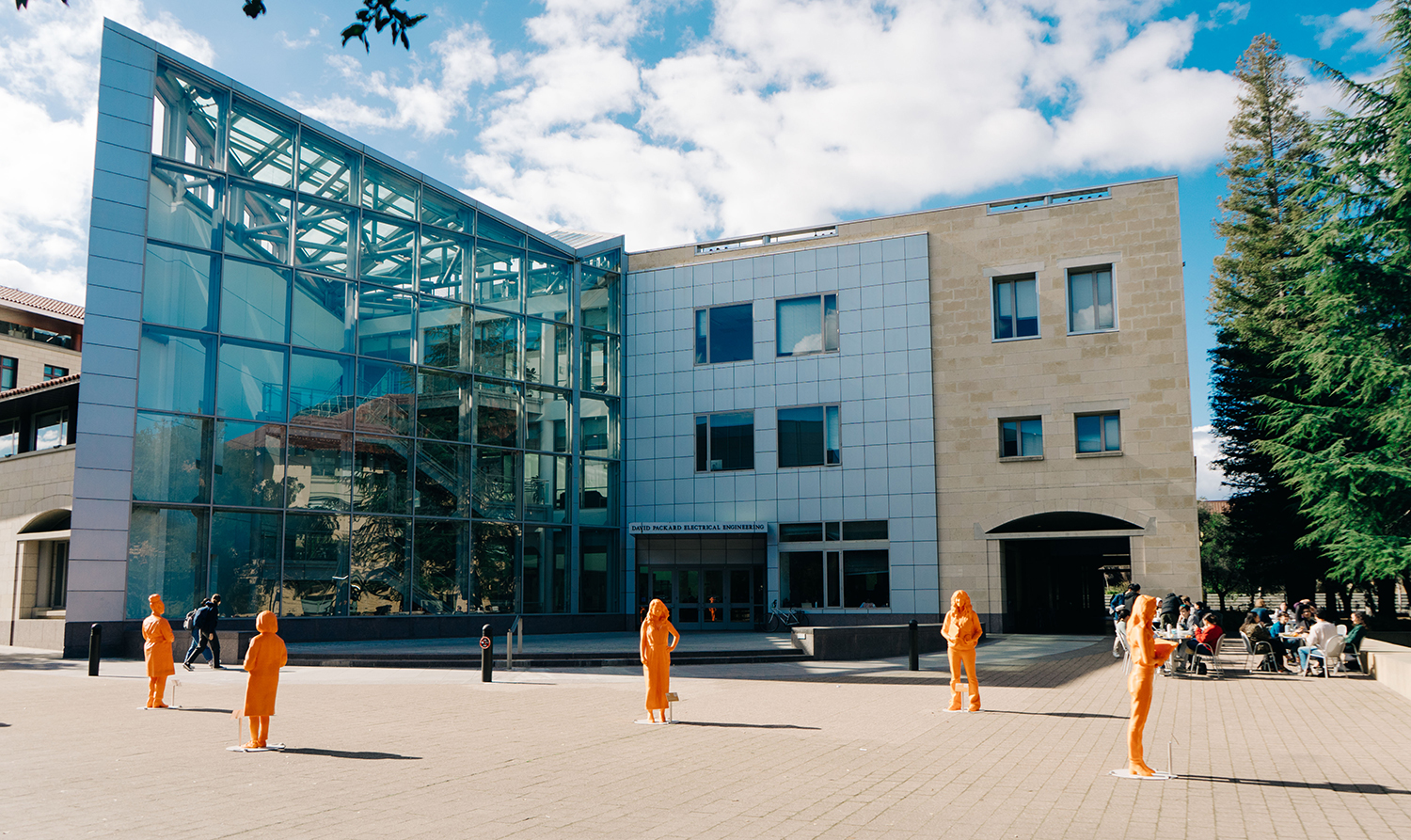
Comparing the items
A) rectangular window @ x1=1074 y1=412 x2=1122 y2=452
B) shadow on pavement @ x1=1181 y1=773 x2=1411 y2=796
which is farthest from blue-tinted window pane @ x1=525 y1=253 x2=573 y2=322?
shadow on pavement @ x1=1181 y1=773 x2=1411 y2=796

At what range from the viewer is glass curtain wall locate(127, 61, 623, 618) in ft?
78.7

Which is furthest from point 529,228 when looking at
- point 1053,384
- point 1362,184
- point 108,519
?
point 1362,184

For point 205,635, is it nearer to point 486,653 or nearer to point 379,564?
point 486,653

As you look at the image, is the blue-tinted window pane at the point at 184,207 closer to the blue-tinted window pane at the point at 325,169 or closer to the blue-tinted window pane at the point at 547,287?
the blue-tinted window pane at the point at 325,169

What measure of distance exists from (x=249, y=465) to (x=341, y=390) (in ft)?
9.98

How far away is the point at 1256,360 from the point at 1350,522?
42.8ft

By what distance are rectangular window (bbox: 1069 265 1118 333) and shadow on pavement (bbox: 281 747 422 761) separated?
83.6 ft

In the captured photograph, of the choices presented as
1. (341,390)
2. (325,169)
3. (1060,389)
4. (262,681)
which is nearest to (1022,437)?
(1060,389)

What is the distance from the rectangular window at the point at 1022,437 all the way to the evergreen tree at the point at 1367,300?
6.87 meters

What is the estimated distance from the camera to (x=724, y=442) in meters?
34.1

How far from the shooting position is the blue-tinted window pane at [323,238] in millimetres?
26500

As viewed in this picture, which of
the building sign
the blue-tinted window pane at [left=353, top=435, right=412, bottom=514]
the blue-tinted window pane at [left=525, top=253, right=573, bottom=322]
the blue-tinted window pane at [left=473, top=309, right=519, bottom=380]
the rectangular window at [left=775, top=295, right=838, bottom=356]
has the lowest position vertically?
the building sign

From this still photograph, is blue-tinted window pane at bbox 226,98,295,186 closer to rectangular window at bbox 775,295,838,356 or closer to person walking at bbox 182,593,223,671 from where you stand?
person walking at bbox 182,593,223,671

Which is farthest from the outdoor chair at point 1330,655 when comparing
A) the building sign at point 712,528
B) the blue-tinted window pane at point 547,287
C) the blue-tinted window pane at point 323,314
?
the blue-tinted window pane at point 323,314
